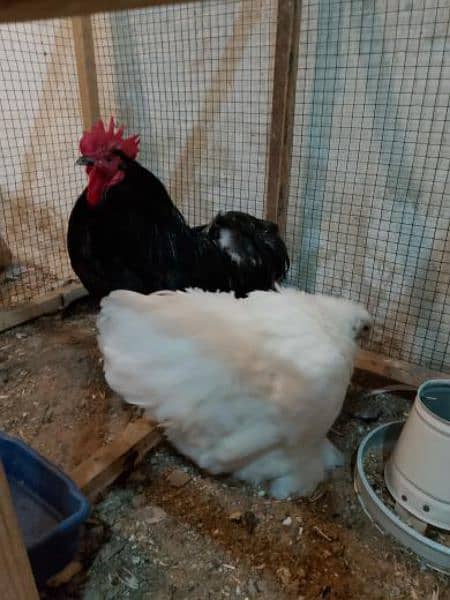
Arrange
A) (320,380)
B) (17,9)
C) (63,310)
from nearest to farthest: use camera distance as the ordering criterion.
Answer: (17,9)
(320,380)
(63,310)

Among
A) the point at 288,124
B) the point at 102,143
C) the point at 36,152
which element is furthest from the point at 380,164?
the point at 36,152

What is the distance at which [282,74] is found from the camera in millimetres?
1711

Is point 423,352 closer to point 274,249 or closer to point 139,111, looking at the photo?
point 274,249

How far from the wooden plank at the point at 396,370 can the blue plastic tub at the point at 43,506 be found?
1275mm

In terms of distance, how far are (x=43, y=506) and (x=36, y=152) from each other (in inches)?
96.7

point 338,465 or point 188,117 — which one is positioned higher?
point 188,117

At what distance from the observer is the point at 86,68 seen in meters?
2.37

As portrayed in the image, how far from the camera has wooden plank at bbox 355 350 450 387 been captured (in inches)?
67.0

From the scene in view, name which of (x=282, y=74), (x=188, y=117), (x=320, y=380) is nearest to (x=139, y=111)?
(x=188, y=117)

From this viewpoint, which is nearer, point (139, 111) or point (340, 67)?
point (340, 67)

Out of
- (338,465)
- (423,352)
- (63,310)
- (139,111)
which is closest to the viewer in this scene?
(338,465)

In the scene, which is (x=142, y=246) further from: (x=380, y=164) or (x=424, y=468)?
(x=424, y=468)

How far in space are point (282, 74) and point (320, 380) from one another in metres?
1.30

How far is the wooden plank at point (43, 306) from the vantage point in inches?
83.5
